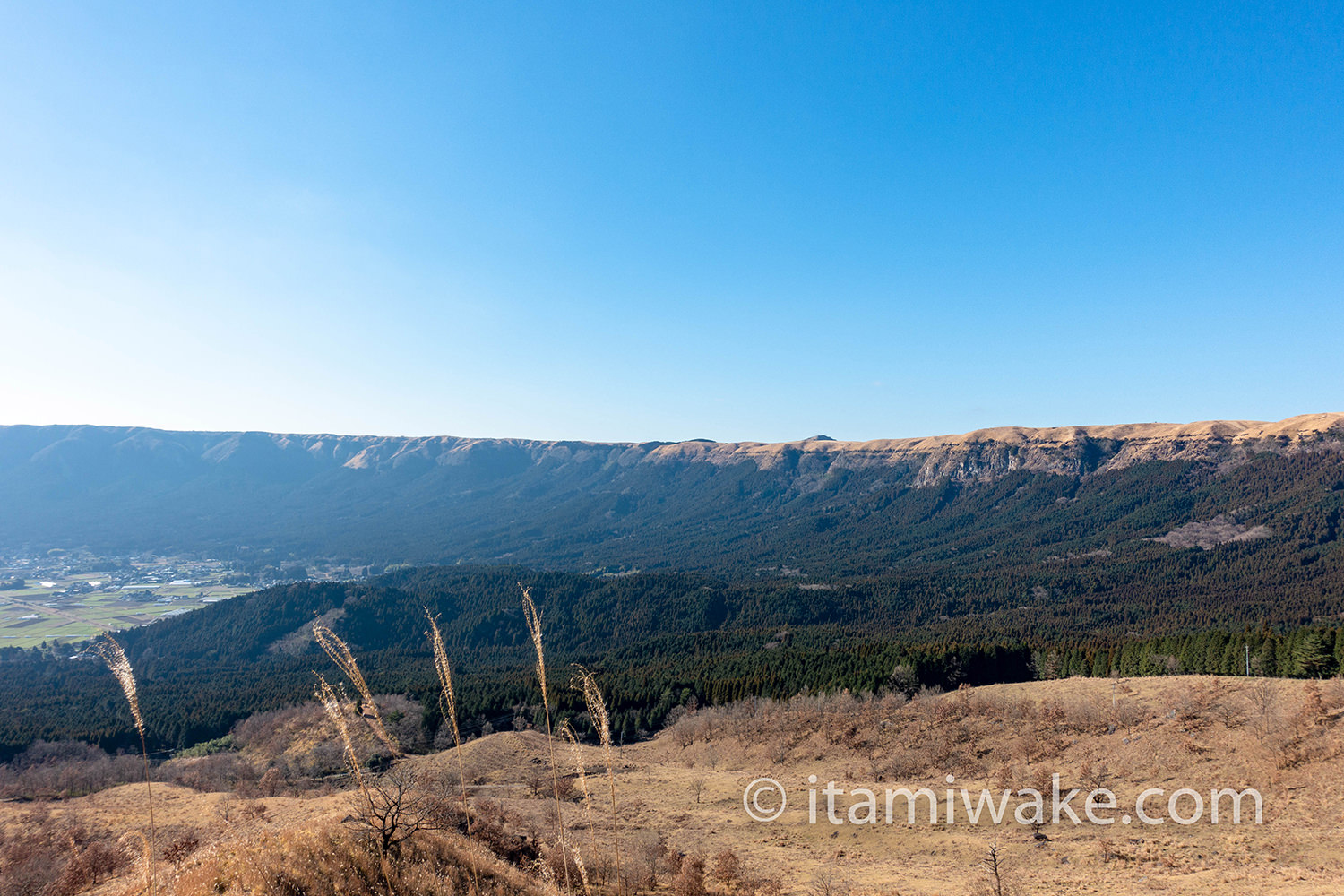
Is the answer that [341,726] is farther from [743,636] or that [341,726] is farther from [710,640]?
[743,636]

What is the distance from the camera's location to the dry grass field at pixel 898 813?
65.0 feet

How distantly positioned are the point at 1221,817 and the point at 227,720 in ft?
390

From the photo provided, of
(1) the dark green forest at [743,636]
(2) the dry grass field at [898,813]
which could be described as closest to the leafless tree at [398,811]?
(2) the dry grass field at [898,813]

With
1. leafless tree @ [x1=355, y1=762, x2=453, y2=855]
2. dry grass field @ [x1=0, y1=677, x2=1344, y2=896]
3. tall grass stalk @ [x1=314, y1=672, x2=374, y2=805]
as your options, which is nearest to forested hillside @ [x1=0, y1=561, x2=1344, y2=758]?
dry grass field @ [x1=0, y1=677, x2=1344, y2=896]

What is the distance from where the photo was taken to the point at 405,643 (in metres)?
170

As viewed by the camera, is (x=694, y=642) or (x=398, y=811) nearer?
(x=398, y=811)

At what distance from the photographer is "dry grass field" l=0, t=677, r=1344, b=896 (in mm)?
19797

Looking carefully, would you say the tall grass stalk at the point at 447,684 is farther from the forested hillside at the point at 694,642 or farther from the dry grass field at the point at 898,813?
the forested hillside at the point at 694,642

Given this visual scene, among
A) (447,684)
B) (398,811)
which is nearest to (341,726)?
(447,684)

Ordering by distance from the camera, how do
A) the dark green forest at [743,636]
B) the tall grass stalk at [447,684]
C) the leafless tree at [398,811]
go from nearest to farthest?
the tall grass stalk at [447,684] → the leafless tree at [398,811] → the dark green forest at [743,636]

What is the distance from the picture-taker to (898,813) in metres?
36.1

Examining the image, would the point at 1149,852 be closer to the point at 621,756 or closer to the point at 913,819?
the point at 913,819

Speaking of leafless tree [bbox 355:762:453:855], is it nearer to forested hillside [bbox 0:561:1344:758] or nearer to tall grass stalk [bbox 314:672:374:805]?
tall grass stalk [bbox 314:672:374:805]

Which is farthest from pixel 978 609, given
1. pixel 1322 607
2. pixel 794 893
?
pixel 794 893
